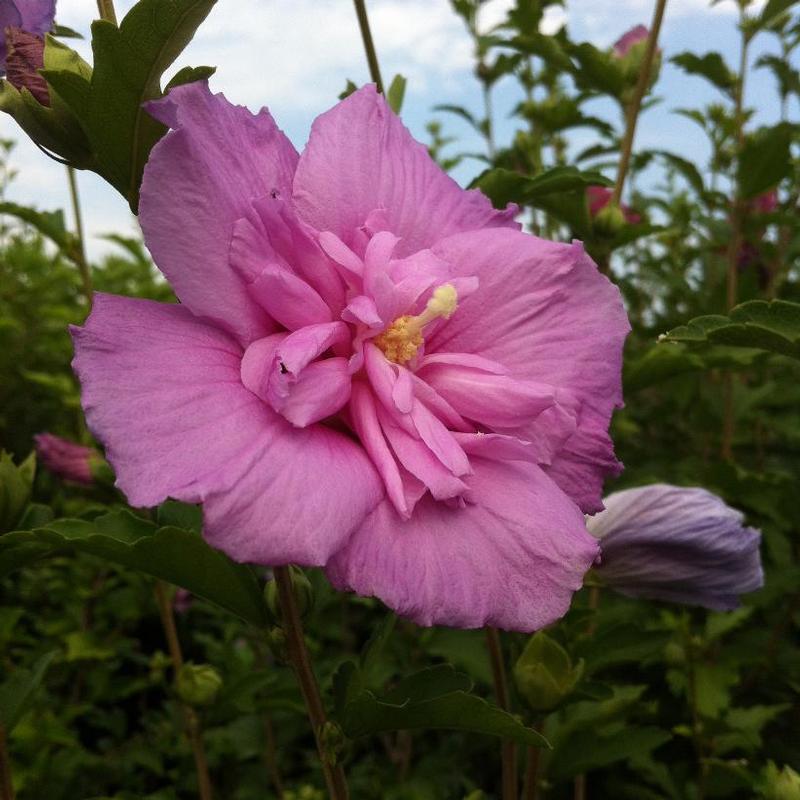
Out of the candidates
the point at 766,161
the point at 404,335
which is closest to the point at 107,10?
the point at 404,335

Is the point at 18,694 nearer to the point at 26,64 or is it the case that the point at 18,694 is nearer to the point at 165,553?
the point at 165,553

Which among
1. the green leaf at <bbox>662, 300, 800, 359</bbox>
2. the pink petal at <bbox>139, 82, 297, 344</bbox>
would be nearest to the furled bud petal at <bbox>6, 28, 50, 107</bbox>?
the pink petal at <bbox>139, 82, 297, 344</bbox>

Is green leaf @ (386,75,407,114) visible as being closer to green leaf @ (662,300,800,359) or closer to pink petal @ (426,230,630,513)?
pink petal @ (426,230,630,513)

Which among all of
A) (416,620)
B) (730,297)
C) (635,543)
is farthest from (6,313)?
(416,620)

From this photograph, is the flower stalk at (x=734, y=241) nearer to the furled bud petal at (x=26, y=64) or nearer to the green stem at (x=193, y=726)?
the green stem at (x=193, y=726)

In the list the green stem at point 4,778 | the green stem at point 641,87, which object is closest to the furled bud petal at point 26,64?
the green stem at point 4,778
